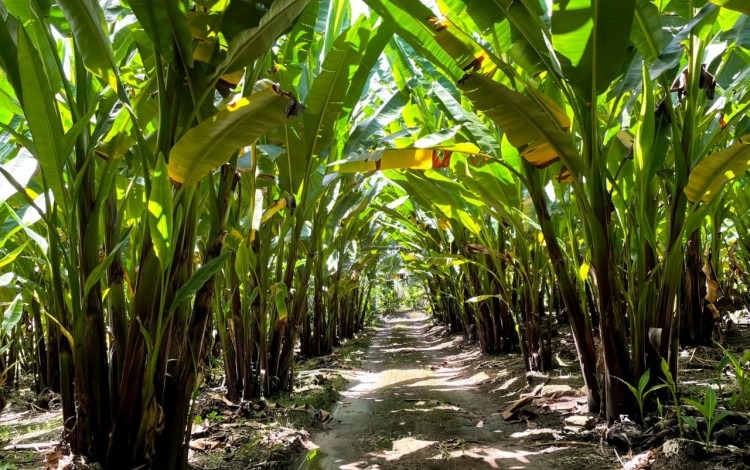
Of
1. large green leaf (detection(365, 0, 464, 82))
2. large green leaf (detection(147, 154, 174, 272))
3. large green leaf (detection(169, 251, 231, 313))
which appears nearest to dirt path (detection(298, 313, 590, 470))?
large green leaf (detection(169, 251, 231, 313))

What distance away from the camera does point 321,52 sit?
3.02 m

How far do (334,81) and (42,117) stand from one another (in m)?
1.18

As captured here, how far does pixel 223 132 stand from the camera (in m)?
1.15

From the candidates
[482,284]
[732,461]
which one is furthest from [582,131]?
[482,284]

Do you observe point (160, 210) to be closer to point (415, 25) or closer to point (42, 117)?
point (42, 117)

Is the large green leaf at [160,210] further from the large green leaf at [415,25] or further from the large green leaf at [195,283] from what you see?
the large green leaf at [415,25]

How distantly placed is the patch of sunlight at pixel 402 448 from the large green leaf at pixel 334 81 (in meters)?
1.33

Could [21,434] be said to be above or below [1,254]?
below

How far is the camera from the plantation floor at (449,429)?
1572 millimetres

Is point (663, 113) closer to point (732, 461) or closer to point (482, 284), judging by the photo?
point (732, 461)

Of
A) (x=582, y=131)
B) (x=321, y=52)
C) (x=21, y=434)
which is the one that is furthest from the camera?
(x=321, y=52)

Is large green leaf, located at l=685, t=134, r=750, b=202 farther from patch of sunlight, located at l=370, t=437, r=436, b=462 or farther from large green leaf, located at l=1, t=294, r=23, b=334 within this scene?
large green leaf, located at l=1, t=294, r=23, b=334

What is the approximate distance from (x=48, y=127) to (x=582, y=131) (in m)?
1.52

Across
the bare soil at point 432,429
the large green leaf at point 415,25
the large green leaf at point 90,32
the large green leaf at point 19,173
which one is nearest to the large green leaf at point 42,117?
the large green leaf at point 90,32
